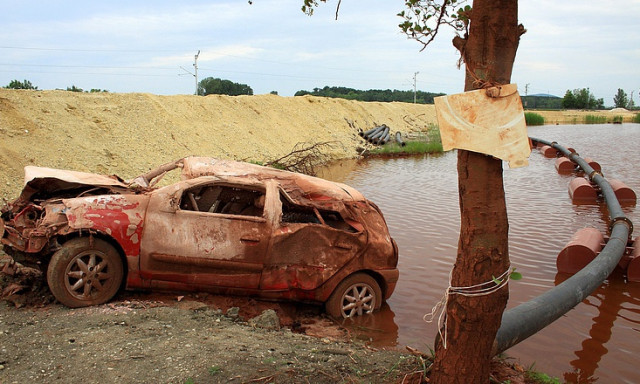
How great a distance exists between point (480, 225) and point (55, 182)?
211 inches

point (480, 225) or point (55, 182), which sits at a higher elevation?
point (480, 225)

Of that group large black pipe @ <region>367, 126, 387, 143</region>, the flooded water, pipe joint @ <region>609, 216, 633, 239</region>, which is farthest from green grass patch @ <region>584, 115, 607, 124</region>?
pipe joint @ <region>609, 216, 633, 239</region>

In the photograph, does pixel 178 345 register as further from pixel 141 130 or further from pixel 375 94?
pixel 375 94

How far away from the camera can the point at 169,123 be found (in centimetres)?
2295

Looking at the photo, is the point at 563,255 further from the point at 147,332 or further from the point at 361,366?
the point at 147,332

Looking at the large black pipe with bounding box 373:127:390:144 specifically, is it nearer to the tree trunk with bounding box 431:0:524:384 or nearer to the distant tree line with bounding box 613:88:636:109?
the tree trunk with bounding box 431:0:524:384

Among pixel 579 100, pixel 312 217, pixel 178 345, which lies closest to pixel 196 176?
pixel 312 217

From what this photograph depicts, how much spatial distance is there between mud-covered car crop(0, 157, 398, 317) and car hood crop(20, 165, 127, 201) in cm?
1

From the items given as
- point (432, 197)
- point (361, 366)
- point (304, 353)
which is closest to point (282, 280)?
point (304, 353)

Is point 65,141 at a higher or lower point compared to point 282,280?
higher

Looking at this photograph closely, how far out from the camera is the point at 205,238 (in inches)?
250

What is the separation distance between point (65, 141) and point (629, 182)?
1792cm

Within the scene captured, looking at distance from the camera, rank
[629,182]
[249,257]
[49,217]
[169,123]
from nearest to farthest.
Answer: [49,217] < [249,257] < [629,182] < [169,123]

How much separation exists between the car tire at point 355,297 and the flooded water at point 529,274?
7.4 inches
